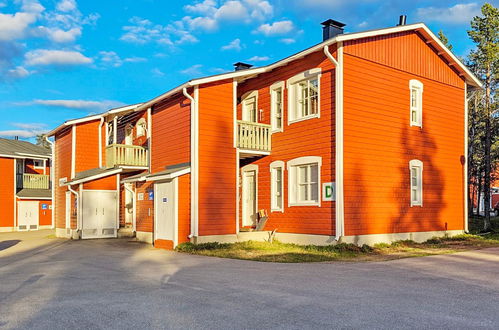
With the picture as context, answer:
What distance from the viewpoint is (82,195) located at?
23156 mm

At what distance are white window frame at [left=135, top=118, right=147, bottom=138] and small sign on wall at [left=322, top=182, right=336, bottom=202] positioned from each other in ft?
32.2

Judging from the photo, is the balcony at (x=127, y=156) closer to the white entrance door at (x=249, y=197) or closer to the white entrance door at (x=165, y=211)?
the white entrance door at (x=165, y=211)

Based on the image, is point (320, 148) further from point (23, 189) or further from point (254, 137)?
point (23, 189)

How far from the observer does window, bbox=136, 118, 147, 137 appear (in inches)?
901

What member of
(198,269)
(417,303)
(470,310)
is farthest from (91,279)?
(470,310)

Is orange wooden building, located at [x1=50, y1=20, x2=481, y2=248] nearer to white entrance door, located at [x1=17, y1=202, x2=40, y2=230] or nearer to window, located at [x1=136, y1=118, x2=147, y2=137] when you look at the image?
window, located at [x1=136, y1=118, x2=147, y2=137]

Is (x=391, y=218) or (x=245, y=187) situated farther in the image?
(x=245, y=187)

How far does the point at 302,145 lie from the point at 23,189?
24988 mm

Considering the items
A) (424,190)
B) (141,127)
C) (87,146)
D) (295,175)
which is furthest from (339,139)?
(87,146)

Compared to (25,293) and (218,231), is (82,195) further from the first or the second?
(25,293)

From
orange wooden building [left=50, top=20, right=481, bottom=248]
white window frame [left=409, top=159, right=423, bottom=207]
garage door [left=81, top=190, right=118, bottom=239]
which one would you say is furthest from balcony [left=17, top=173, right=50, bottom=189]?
white window frame [left=409, top=159, right=423, bottom=207]

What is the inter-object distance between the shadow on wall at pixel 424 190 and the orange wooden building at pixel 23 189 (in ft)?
86.6

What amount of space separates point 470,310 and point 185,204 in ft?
38.5

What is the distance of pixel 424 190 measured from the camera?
751 inches
